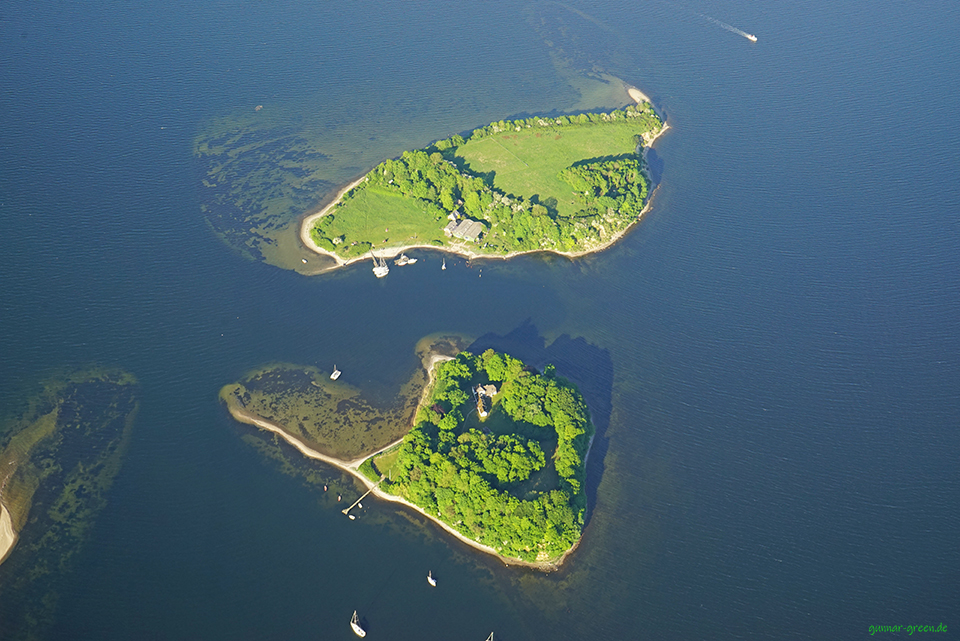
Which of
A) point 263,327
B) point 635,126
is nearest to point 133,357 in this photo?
point 263,327

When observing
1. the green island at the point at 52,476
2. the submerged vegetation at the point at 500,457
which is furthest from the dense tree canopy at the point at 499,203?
the green island at the point at 52,476

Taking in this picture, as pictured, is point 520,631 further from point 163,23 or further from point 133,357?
point 163,23

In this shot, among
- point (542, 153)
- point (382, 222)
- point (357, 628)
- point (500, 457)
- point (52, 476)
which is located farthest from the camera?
point (542, 153)

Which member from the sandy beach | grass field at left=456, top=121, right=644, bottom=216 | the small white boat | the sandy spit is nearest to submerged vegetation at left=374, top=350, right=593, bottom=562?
the sandy spit

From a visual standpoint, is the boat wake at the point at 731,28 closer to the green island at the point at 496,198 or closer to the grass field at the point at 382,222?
the green island at the point at 496,198

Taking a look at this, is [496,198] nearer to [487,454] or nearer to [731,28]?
[487,454]

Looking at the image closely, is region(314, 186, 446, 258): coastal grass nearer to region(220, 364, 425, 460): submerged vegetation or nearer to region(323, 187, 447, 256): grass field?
region(323, 187, 447, 256): grass field

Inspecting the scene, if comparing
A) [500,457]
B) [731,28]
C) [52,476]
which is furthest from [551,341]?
[731,28]
